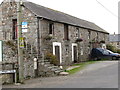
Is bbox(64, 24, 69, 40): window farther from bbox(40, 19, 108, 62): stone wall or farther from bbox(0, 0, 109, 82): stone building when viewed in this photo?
bbox(40, 19, 108, 62): stone wall

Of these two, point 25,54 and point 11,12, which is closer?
point 25,54

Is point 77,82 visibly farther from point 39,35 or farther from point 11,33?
point 11,33

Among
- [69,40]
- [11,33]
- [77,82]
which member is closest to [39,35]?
[11,33]

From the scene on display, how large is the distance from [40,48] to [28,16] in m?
3.09

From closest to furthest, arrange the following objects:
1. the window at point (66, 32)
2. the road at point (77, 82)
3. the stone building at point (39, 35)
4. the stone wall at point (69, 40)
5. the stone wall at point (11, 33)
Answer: the road at point (77, 82) → the stone wall at point (11, 33) → the stone building at point (39, 35) → the stone wall at point (69, 40) → the window at point (66, 32)

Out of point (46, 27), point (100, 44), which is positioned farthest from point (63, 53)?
point (100, 44)

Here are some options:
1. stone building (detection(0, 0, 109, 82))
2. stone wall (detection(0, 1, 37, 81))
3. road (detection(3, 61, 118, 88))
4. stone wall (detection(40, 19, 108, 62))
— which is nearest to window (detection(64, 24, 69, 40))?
stone building (detection(0, 0, 109, 82))

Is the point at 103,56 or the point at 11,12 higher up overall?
the point at 11,12

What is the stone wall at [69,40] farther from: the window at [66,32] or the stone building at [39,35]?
the window at [66,32]

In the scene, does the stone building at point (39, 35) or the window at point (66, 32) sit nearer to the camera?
the stone building at point (39, 35)

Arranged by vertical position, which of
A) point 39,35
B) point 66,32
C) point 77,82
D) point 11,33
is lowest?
point 77,82

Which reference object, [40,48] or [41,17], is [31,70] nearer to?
[40,48]

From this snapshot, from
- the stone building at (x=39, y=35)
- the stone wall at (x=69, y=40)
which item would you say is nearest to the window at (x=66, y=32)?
the stone building at (x=39, y=35)

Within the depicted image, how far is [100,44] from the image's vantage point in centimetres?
3269
